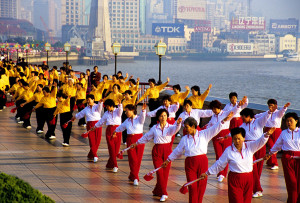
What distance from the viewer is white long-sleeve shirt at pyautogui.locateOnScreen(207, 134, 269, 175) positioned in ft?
26.5

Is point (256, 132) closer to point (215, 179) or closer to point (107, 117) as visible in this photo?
point (215, 179)

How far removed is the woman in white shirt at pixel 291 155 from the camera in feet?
30.4

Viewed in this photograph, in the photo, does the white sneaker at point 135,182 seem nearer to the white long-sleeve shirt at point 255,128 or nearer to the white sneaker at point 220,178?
the white sneaker at point 220,178

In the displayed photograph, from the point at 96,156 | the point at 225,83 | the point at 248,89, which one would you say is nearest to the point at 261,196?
the point at 96,156

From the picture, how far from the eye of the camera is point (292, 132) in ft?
31.1

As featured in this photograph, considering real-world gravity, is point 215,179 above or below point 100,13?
below

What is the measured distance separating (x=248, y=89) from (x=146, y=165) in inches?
3297

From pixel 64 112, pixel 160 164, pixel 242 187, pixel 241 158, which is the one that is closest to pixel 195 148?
pixel 241 158

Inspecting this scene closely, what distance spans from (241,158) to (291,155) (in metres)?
1.68

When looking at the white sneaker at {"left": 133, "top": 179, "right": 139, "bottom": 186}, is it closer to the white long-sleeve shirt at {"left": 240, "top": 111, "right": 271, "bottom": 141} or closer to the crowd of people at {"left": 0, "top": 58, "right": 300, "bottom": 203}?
the crowd of people at {"left": 0, "top": 58, "right": 300, "bottom": 203}

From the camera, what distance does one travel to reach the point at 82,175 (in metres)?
12.1

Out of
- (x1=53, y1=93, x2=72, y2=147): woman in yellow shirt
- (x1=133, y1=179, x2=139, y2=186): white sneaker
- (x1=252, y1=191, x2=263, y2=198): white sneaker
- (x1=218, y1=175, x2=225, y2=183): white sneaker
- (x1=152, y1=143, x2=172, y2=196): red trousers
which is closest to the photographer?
(x1=152, y1=143, x2=172, y2=196): red trousers

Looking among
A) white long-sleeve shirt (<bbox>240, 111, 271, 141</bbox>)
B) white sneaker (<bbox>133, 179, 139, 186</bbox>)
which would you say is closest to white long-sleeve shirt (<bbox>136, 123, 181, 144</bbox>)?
white sneaker (<bbox>133, 179, 139, 186</bbox>)

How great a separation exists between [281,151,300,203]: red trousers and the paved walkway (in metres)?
0.77
